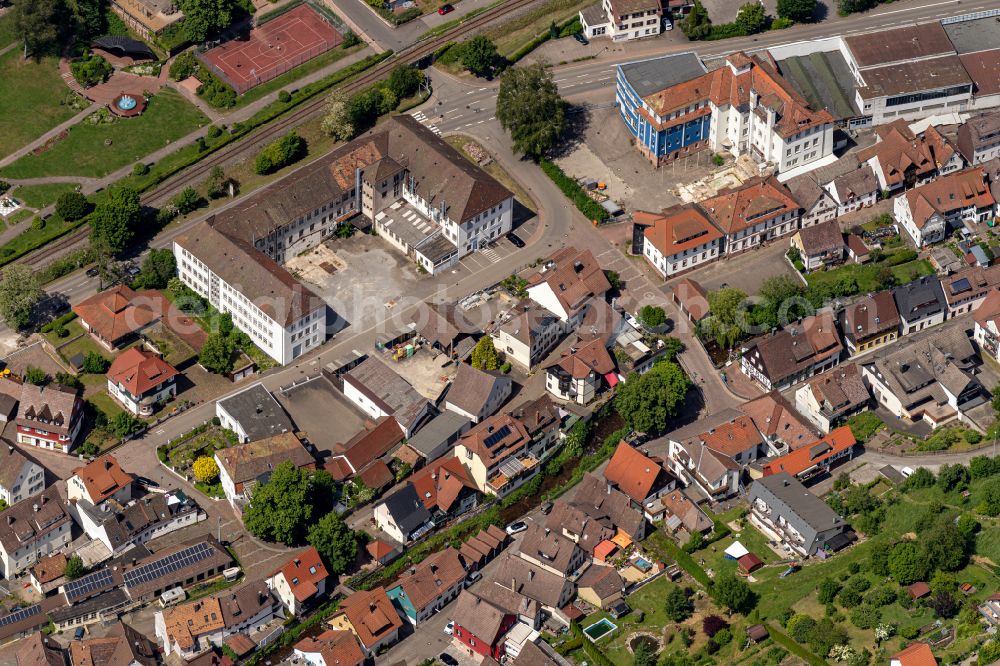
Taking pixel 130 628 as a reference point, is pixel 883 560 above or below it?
above

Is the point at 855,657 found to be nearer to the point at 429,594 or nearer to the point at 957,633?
the point at 957,633

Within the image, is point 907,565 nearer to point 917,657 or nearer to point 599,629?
point 917,657

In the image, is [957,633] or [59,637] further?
[59,637]

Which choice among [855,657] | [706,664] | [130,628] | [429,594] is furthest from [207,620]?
[855,657]

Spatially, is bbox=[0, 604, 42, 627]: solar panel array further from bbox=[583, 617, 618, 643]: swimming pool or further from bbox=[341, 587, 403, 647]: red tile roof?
bbox=[583, 617, 618, 643]: swimming pool
